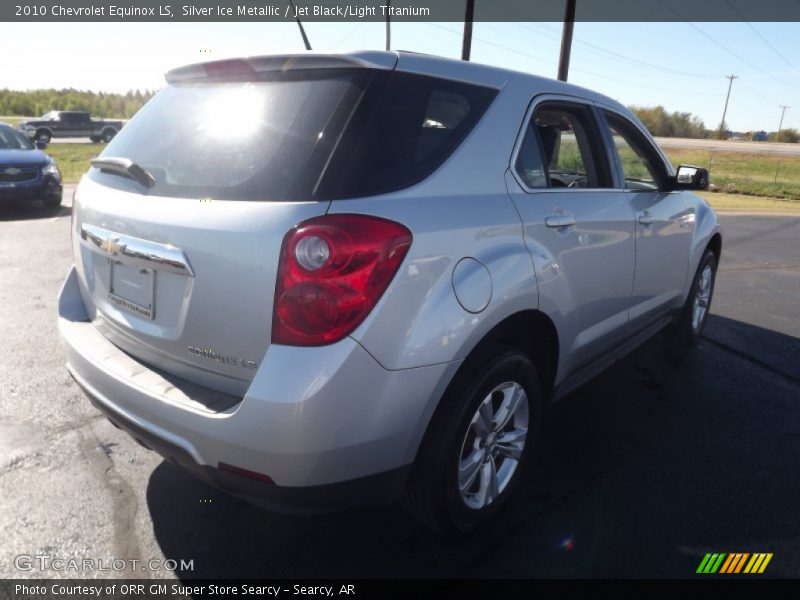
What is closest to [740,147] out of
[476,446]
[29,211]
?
[29,211]

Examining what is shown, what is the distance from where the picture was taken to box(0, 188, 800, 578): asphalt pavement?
2379 mm

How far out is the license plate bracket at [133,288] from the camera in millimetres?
2189

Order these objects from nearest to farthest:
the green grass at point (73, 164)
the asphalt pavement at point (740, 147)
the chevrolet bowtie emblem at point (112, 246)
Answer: the chevrolet bowtie emblem at point (112, 246) → the green grass at point (73, 164) → the asphalt pavement at point (740, 147)

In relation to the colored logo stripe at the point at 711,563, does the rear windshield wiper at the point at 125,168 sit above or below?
above

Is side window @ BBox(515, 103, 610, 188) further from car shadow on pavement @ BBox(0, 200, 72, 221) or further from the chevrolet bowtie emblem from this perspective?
car shadow on pavement @ BBox(0, 200, 72, 221)

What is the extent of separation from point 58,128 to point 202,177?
4321 centimetres

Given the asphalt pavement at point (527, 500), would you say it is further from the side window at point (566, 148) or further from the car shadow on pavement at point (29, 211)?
the car shadow on pavement at point (29, 211)

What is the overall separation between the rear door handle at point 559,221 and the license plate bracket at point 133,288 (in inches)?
62.0

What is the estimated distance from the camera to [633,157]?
3.86 meters

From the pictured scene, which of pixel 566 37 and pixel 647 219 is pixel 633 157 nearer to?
pixel 647 219

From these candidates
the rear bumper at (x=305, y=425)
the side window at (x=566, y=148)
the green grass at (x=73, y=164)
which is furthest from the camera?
the green grass at (x=73, y=164)

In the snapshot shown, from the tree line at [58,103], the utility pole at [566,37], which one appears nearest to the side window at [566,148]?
the utility pole at [566,37]

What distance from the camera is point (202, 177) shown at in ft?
7.11

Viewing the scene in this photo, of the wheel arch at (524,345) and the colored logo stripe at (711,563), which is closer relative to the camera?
the wheel arch at (524,345)
